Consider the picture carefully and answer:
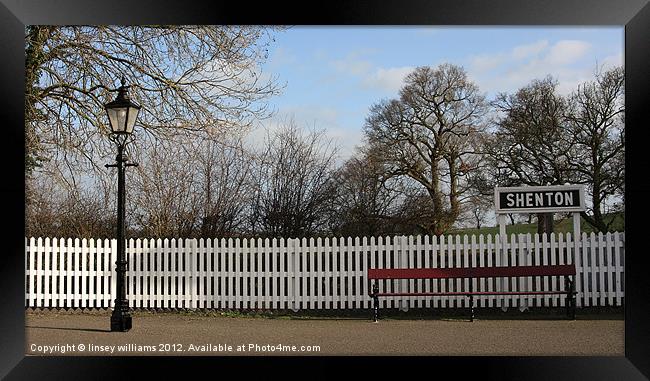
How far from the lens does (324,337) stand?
10.3 metres

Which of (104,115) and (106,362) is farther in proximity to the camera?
(104,115)

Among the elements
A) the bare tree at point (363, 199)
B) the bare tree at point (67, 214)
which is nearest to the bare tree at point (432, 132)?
the bare tree at point (363, 199)

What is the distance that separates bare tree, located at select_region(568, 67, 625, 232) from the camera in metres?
15.6

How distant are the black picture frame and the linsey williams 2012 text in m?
4.36

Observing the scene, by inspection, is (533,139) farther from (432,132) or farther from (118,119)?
(118,119)

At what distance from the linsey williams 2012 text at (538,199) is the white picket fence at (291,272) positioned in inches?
25.7

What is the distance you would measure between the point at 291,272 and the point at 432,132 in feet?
16.4

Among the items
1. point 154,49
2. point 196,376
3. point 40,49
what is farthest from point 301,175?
point 196,376

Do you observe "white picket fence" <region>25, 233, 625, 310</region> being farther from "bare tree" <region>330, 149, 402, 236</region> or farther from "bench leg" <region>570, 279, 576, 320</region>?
"bare tree" <region>330, 149, 402, 236</region>

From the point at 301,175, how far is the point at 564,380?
8673 mm

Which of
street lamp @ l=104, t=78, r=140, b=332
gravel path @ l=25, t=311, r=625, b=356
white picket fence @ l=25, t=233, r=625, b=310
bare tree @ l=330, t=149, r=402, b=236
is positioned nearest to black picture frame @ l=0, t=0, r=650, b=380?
gravel path @ l=25, t=311, r=625, b=356

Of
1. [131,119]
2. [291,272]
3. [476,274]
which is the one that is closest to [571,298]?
[476,274]
